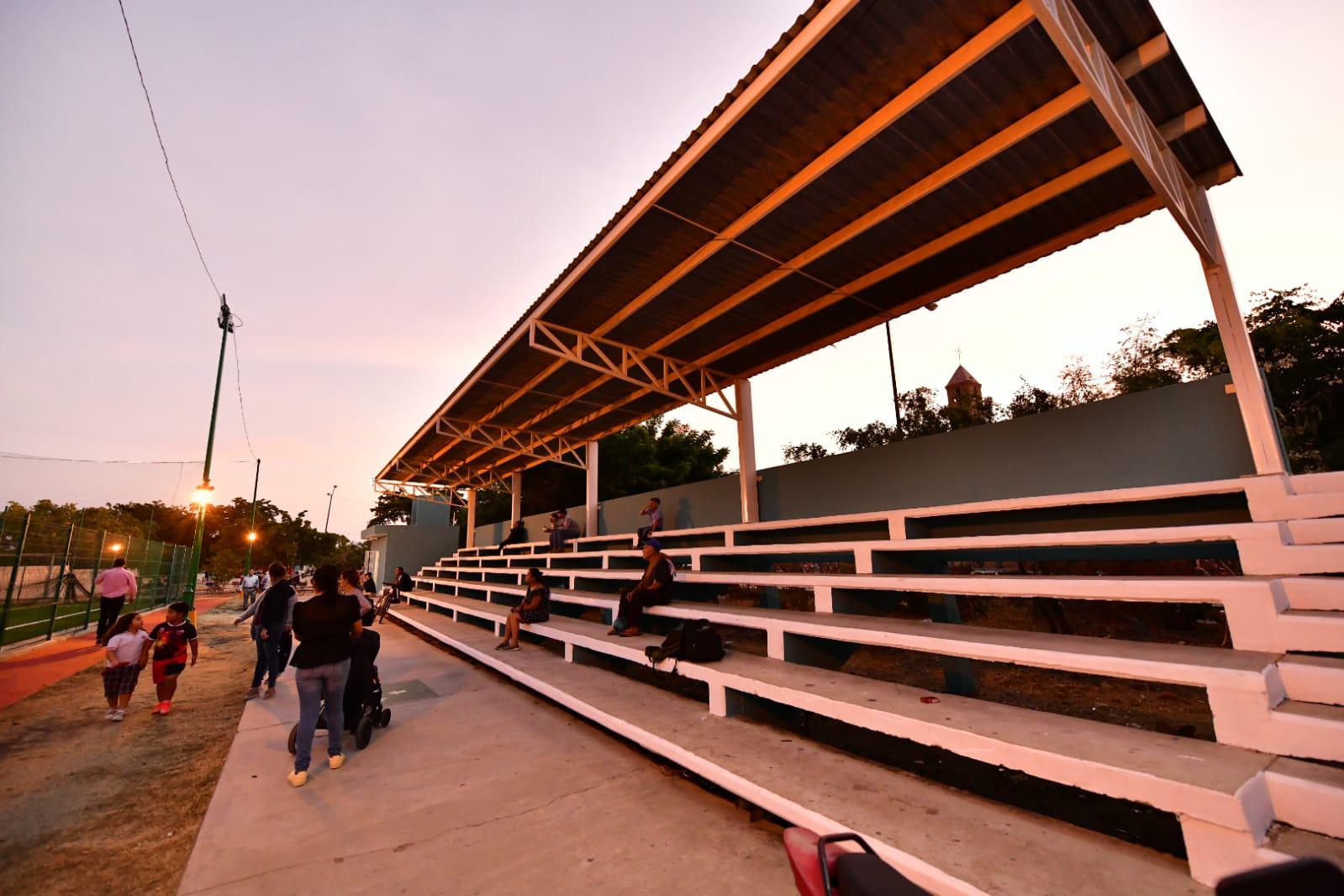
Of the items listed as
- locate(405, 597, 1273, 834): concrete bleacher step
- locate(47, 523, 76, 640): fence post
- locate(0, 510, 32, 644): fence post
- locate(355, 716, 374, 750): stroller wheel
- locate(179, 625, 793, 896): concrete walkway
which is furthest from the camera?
locate(47, 523, 76, 640): fence post

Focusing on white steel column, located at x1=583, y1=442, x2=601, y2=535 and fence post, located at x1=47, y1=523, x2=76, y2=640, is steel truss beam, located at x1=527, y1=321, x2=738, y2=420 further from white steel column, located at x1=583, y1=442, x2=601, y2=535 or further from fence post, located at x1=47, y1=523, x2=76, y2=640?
fence post, located at x1=47, y1=523, x2=76, y2=640

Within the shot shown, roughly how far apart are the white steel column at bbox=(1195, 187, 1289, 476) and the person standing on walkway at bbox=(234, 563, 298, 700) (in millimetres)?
10353

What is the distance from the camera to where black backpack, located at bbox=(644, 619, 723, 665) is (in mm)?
4797

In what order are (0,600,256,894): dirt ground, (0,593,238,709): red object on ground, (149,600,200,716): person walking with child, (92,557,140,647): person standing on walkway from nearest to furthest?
1. (0,600,256,894): dirt ground
2. (149,600,200,716): person walking with child
3. (0,593,238,709): red object on ground
4. (92,557,140,647): person standing on walkway

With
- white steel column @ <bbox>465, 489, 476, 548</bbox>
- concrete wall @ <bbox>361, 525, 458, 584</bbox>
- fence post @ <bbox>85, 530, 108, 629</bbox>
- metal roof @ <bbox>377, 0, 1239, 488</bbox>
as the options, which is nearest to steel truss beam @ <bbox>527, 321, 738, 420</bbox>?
metal roof @ <bbox>377, 0, 1239, 488</bbox>

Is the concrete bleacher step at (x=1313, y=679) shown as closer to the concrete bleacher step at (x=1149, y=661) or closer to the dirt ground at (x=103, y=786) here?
the concrete bleacher step at (x=1149, y=661)

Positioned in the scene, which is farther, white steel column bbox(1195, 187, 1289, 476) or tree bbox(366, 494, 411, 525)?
tree bbox(366, 494, 411, 525)

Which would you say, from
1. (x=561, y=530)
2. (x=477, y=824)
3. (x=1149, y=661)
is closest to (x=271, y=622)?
(x=477, y=824)

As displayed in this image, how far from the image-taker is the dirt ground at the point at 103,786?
3045 mm

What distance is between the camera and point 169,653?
6418mm

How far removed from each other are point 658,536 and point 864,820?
7.52 metres

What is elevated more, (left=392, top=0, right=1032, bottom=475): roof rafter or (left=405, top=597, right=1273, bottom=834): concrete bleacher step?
(left=392, top=0, right=1032, bottom=475): roof rafter

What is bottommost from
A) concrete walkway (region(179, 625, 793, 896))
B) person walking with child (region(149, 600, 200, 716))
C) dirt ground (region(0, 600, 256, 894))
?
dirt ground (region(0, 600, 256, 894))

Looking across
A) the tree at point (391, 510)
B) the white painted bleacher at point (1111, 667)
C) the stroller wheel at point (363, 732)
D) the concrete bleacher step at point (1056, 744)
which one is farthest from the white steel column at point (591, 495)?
the tree at point (391, 510)
